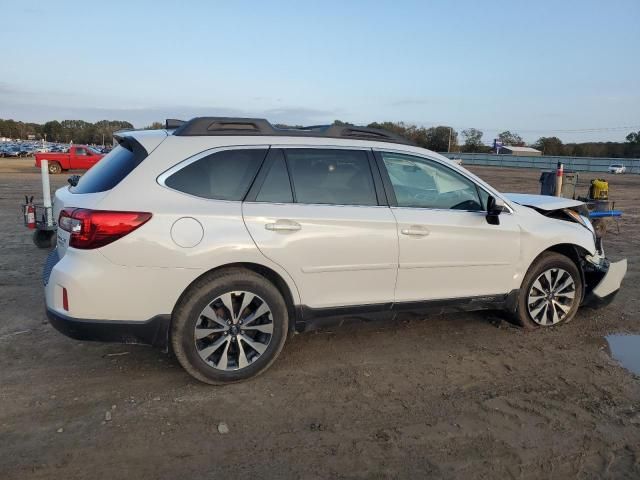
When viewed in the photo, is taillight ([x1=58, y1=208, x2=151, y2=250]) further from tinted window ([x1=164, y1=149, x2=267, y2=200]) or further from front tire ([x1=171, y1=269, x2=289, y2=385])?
front tire ([x1=171, y1=269, x2=289, y2=385])

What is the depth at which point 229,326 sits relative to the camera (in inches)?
149

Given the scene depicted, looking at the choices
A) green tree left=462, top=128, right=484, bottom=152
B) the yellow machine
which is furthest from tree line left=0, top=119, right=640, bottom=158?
the yellow machine

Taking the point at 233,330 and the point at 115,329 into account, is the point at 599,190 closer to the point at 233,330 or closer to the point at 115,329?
the point at 233,330

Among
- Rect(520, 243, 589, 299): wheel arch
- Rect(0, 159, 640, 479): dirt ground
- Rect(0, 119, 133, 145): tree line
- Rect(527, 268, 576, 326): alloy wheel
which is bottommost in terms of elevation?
Rect(0, 159, 640, 479): dirt ground

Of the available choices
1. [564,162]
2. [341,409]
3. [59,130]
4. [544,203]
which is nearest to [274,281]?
[341,409]

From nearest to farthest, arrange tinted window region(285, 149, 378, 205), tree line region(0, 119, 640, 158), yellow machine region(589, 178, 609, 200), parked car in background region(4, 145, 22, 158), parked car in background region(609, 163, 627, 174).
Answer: tinted window region(285, 149, 378, 205) → yellow machine region(589, 178, 609, 200) → parked car in background region(609, 163, 627, 174) → parked car in background region(4, 145, 22, 158) → tree line region(0, 119, 640, 158)

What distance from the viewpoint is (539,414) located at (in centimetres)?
353

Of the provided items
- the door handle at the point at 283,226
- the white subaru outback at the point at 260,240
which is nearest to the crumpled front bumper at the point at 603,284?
the white subaru outback at the point at 260,240

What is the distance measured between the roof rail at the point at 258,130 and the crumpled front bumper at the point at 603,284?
2645mm

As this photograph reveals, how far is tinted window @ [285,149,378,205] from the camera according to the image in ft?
13.2

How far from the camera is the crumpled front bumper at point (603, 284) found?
17.5 ft

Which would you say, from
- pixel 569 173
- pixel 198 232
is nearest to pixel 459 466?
pixel 198 232

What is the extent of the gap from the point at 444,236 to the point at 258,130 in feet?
5.79

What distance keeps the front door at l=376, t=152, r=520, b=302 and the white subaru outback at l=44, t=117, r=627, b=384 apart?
11 millimetres
